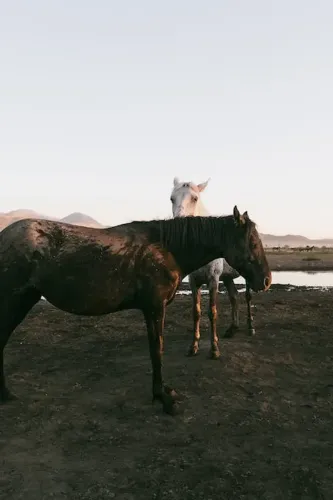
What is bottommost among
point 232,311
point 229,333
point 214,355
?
point 229,333

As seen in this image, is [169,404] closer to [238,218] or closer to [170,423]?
[170,423]

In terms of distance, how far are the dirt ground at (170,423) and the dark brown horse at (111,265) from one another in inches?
25.4

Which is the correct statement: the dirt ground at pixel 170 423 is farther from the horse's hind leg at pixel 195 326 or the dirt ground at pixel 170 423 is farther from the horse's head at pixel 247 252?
the horse's head at pixel 247 252

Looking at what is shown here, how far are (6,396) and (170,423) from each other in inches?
97.2

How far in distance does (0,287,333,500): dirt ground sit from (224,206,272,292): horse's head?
1756mm

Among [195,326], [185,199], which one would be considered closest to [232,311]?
[195,326]

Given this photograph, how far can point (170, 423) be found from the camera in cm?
539

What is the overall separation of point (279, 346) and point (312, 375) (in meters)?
1.62

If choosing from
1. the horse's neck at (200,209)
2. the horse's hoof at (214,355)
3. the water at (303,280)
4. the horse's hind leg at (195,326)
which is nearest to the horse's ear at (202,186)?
the horse's neck at (200,209)

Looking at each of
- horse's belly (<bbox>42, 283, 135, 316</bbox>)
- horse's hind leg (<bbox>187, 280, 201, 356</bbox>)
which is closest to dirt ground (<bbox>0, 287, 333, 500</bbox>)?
horse's hind leg (<bbox>187, 280, 201, 356</bbox>)

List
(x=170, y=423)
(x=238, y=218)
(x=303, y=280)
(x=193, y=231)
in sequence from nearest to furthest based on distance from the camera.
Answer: (x=170, y=423) < (x=238, y=218) < (x=193, y=231) < (x=303, y=280)

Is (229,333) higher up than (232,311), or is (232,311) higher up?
(232,311)

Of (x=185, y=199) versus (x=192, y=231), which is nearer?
(x=192, y=231)

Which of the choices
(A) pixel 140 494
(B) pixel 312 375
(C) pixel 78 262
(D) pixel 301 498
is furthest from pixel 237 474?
(B) pixel 312 375
